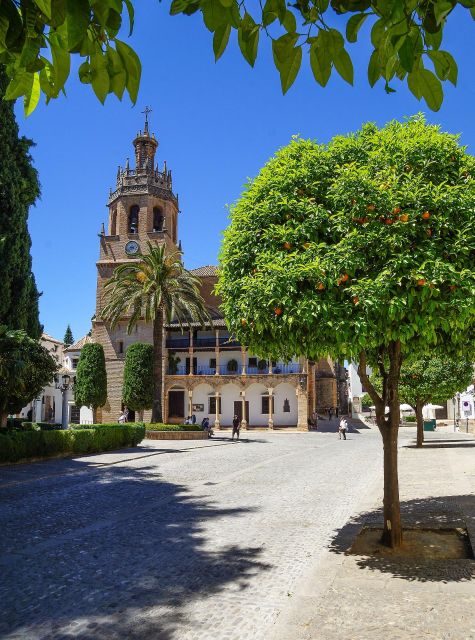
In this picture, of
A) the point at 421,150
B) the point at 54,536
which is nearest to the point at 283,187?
the point at 421,150

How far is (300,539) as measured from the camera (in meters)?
7.88

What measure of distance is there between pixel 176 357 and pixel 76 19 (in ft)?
152

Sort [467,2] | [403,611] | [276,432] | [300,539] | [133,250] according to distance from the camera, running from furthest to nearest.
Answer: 1. [133,250]
2. [276,432]
3. [300,539]
4. [403,611]
5. [467,2]

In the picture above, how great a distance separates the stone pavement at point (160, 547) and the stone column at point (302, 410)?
27.4 meters

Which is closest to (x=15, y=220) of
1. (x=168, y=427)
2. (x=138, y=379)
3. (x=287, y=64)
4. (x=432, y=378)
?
(x=168, y=427)

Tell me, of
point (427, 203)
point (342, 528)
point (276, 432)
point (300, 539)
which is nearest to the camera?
point (427, 203)

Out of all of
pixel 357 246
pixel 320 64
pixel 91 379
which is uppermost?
pixel 357 246

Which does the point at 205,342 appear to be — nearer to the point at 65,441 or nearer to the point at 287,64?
the point at 65,441

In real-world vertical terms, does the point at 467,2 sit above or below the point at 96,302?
below

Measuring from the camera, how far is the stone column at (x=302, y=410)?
43188 millimetres

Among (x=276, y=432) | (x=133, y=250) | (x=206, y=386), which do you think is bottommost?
(x=276, y=432)

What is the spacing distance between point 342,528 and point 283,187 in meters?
5.13

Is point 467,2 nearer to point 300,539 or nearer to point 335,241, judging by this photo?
point 335,241

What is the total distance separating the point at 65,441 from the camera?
67.4ft
